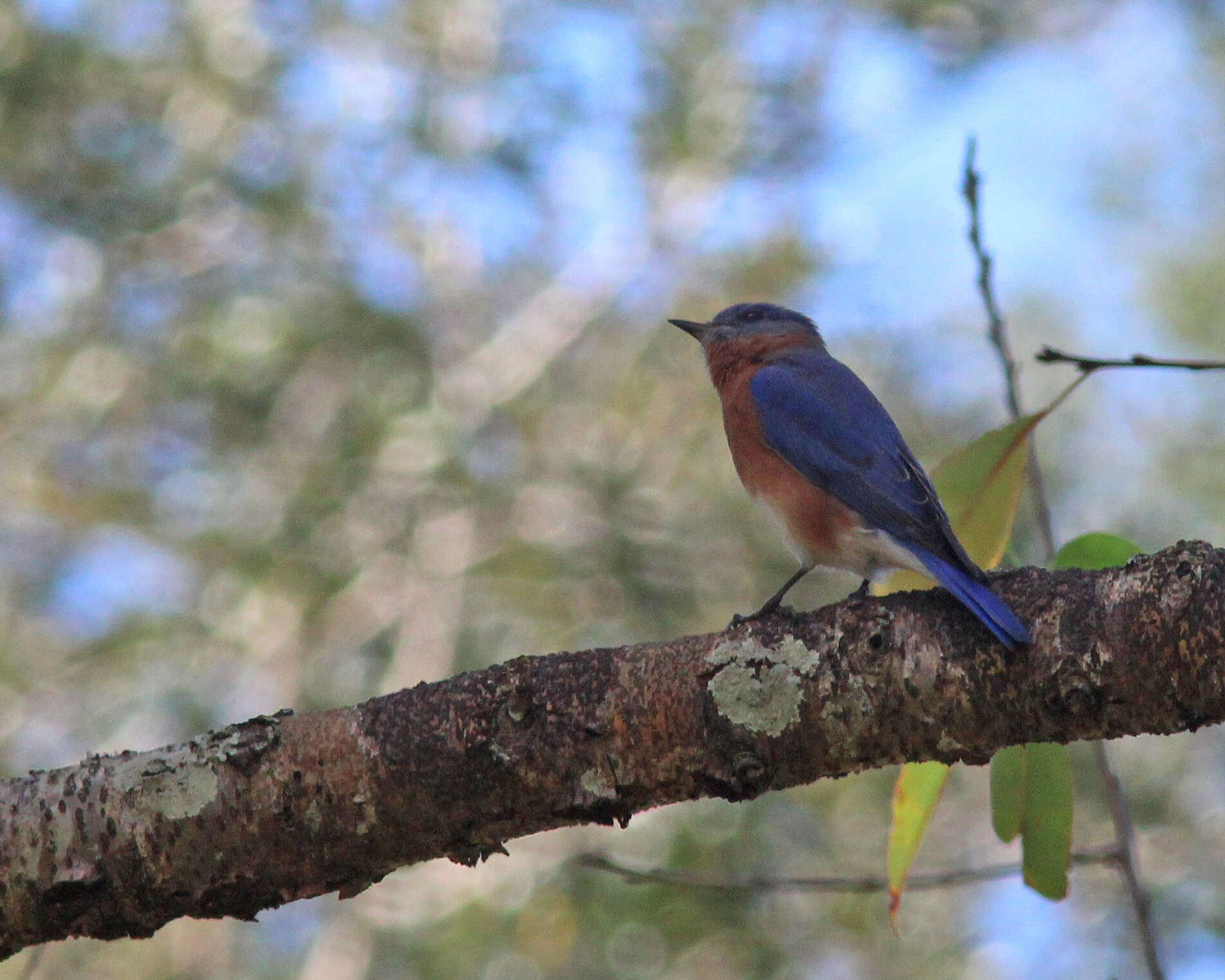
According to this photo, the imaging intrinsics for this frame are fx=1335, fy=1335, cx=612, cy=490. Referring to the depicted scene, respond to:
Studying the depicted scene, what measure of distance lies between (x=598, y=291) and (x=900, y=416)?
2507 millimetres

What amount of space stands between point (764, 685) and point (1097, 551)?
1.18 metres

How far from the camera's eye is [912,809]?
12.0 ft

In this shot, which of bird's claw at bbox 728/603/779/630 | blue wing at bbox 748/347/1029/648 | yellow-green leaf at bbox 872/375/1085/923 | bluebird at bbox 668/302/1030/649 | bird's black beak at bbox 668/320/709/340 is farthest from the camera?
bird's black beak at bbox 668/320/709/340

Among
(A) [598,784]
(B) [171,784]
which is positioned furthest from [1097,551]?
(B) [171,784]

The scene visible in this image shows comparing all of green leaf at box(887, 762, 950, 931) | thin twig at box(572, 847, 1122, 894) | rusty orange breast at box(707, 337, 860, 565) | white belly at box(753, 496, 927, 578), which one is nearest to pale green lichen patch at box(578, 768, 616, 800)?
thin twig at box(572, 847, 1122, 894)

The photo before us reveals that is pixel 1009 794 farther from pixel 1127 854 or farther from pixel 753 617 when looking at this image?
pixel 753 617

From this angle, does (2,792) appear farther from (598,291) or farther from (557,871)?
(598,291)

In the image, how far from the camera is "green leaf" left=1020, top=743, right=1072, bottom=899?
3.45 metres

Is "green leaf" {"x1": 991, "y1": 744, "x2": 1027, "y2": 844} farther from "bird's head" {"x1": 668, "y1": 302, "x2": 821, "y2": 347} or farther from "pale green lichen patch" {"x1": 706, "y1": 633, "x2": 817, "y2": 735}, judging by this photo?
"bird's head" {"x1": 668, "y1": 302, "x2": 821, "y2": 347}

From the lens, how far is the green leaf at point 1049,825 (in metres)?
3.45

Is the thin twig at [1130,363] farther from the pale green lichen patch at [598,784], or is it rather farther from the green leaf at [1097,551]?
the pale green lichen patch at [598,784]

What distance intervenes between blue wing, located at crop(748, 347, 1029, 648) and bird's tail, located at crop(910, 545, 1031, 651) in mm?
334

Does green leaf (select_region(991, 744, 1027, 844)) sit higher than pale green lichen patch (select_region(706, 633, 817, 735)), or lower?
lower

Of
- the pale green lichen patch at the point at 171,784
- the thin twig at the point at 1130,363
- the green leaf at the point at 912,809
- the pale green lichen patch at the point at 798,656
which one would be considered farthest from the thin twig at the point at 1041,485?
the pale green lichen patch at the point at 171,784
